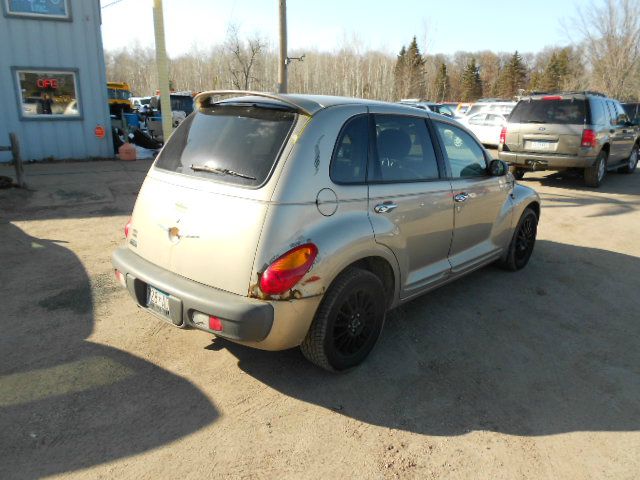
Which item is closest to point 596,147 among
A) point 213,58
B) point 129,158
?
point 129,158

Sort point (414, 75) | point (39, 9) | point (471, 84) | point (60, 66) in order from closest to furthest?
1. point (39, 9)
2. point (60, 66)
3. point (414, 75)
4. point (471, 84)

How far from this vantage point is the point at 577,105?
384 inches

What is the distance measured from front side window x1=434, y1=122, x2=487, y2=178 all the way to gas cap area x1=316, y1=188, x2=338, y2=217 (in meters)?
1.54

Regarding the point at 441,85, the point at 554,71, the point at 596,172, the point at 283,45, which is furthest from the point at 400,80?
the point at 596,172

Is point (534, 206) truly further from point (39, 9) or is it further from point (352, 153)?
→ point (39, 9)

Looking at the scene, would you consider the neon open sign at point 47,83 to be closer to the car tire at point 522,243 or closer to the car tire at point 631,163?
the car tire at point 522,243

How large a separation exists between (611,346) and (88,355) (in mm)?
4067

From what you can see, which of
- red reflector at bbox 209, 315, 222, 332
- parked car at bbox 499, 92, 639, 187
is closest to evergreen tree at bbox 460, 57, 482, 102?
parked car at bbox 499, 92, 639, 187

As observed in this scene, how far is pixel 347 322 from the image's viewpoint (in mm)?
3107

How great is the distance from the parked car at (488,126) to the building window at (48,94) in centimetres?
1192

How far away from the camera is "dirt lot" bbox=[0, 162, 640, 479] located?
2461 mm

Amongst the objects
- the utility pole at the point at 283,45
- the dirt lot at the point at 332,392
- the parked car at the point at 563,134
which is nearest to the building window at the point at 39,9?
the utility pole at the point at 283,45

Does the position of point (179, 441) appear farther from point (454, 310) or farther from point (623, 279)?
point (623, 279)

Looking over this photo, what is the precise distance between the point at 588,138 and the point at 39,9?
13.2 metres
